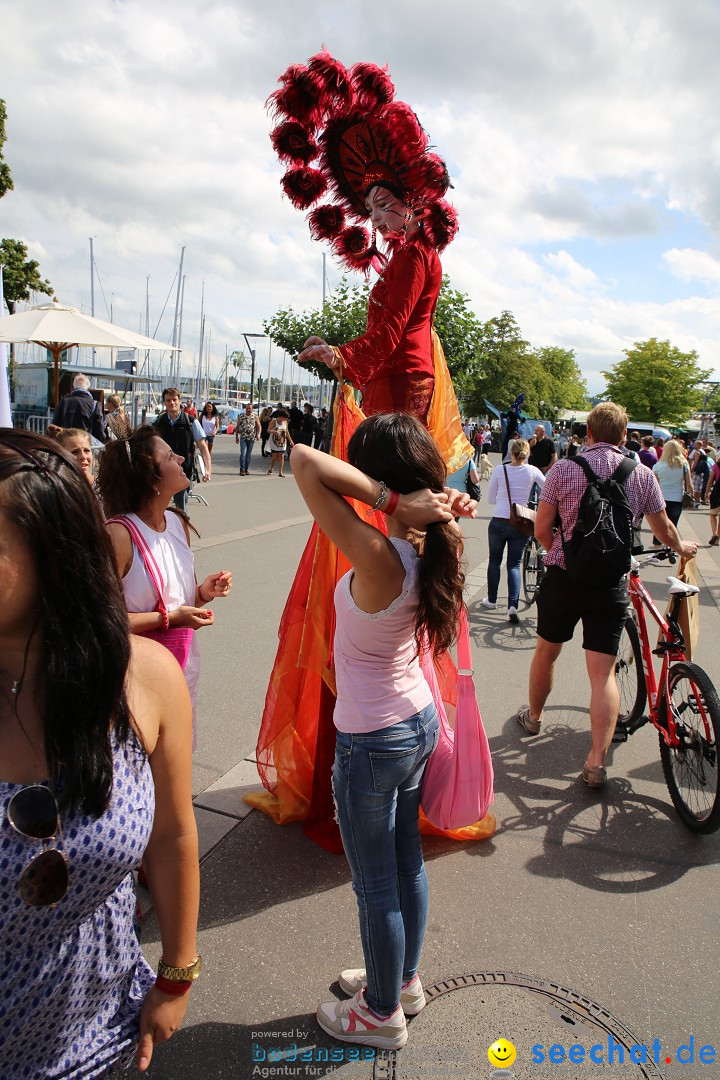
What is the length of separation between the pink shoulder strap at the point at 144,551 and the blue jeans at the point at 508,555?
481cm

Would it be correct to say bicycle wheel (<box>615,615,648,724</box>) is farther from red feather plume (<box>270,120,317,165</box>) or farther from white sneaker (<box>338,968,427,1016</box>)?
red feather plume (<box>270,120,317,165</box>)

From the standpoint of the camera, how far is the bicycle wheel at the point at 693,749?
312cm

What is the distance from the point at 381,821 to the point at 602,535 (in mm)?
2186

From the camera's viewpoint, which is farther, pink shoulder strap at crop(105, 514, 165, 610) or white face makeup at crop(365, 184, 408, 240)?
white face makeup at crop(365, 184, 408, 240)

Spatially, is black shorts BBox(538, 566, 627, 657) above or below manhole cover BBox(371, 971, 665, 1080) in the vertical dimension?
above

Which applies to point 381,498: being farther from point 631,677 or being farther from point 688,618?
point 631,677

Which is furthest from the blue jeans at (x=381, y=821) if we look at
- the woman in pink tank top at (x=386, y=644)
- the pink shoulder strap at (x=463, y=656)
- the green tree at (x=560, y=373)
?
the green tree at (x=560, y=373)

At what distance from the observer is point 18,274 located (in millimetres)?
20094

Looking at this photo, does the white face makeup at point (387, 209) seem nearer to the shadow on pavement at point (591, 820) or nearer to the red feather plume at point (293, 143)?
the red feather plume at point (293, 143)

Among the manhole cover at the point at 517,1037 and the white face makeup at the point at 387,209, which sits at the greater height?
the white face makeup at the point at 387,209

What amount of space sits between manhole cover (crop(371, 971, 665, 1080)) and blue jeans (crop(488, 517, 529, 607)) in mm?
4759

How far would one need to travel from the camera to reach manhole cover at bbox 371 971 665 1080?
77.7 inches

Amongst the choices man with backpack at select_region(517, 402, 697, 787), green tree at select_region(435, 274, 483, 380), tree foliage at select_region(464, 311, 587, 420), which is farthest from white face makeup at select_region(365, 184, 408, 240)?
tree foliage at select_region(464, 311, 587, 420)

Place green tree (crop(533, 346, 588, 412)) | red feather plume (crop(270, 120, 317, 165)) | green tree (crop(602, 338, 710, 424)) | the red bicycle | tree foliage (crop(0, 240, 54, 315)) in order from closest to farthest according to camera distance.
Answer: red feather plume (crop(270, 120, 317, 165)) < the red bicycle < tree foliage (crop(0, 240, 54, 315)) < green tree (crop(602, 338, 710, 424)) < green tree (crop(533, 346, 588, 412))
